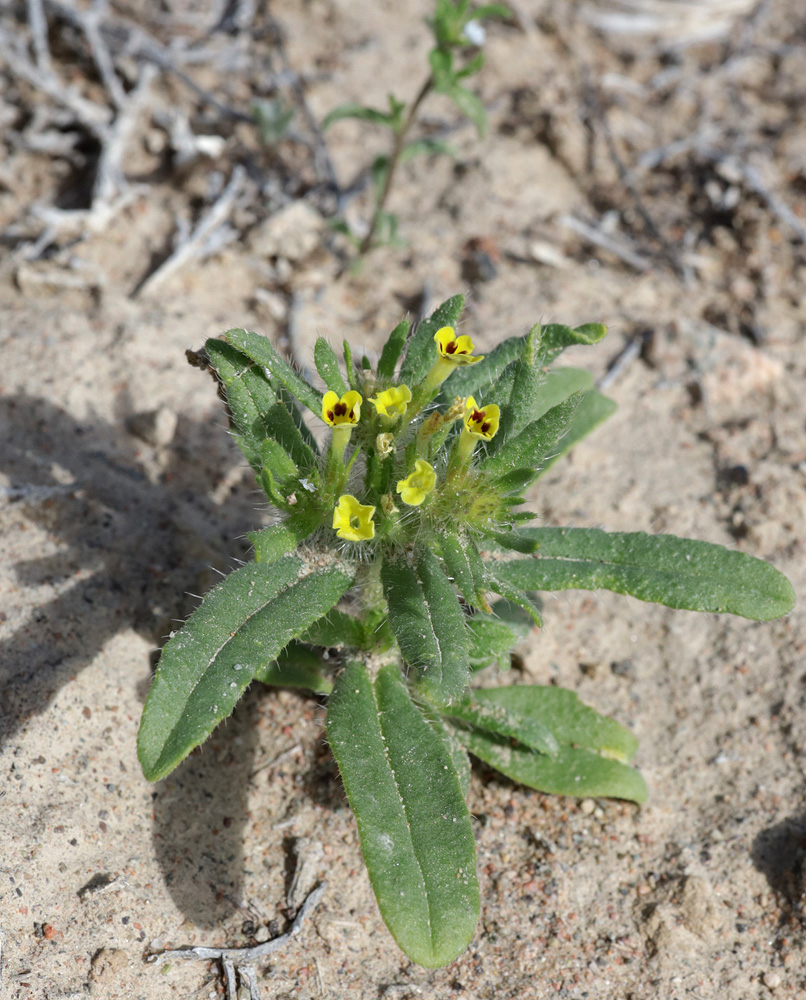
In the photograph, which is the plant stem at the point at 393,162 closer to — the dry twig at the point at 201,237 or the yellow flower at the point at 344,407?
the dry twig at the point at 201,237

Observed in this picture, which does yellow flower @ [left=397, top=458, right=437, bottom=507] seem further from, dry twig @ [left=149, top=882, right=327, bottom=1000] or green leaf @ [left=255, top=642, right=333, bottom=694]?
dry twig @ [left=149, top=882, right=327, bottom=1000]

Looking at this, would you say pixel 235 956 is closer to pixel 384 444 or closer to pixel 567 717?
pixel 567 717

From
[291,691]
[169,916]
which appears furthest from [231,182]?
[169,916]

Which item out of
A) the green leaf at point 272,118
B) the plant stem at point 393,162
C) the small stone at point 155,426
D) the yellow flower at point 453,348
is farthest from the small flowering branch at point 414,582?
the green leaf at point 272,118

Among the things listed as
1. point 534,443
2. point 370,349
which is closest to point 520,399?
point 534,443

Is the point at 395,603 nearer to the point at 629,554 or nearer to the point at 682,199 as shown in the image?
the point at 629,554

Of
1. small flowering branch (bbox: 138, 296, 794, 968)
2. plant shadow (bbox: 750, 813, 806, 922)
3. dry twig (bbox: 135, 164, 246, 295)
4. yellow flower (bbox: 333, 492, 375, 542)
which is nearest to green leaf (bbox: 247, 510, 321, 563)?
small flowering branch (bbox: 138, 296, 794, 968)

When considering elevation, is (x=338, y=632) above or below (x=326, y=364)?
below
